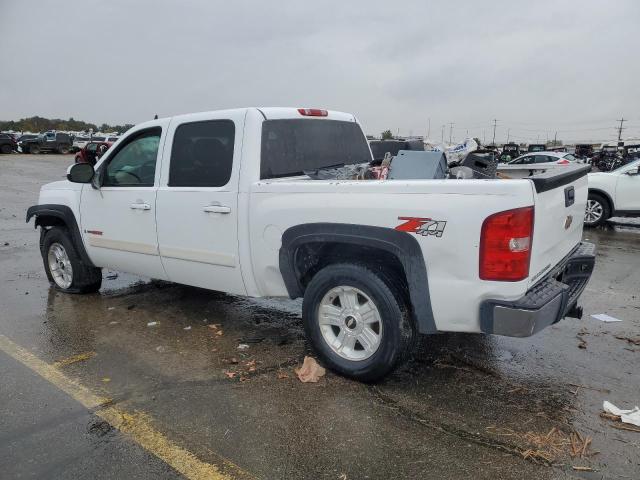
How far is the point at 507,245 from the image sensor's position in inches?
112

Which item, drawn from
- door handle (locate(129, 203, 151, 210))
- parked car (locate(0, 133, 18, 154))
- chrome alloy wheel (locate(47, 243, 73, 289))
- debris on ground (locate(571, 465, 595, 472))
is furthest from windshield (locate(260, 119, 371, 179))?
parked car (locate(0, 133, 18, 154))

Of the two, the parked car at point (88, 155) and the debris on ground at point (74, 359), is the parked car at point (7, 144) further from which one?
the debris on ground at point (74, 359)

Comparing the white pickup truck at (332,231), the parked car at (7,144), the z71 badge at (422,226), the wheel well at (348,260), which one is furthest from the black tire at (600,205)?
the parked car at (7,144)

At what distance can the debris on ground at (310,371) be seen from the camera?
12.1 feet

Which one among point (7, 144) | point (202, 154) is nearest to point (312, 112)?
point (202, 154)

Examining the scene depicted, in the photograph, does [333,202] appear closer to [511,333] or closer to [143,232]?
[511,333]

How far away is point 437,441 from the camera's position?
9.60ft

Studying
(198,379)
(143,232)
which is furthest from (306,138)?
(198,379)

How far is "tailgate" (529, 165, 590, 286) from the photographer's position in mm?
2984

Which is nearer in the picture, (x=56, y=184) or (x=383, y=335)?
(x=383, y=335)

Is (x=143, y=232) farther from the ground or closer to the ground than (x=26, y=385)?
farther from the ground

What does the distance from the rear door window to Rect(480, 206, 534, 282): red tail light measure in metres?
2.09

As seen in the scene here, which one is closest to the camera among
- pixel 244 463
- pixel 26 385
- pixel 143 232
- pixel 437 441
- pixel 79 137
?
pixel 244 463

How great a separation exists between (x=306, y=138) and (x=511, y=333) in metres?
2.40
